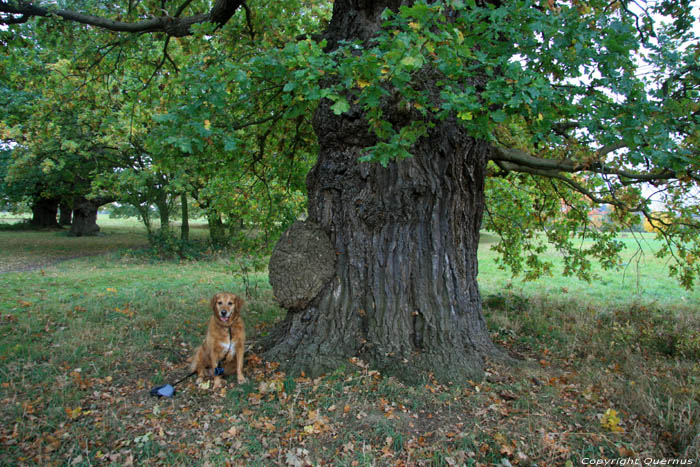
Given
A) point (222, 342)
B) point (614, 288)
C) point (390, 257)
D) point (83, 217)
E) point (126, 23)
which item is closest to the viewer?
point (222, 342)

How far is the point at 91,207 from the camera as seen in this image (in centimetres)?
2602

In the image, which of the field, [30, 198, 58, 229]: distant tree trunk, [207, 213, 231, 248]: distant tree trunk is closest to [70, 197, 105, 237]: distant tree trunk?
[30, 198, 58, 229]: distant tree trunk

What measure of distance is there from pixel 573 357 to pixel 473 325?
160cm

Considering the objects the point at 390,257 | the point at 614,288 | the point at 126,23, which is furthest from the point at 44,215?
the point at 614,288

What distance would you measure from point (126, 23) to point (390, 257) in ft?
16.9

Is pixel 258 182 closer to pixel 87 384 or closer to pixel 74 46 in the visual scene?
pixel 74 46

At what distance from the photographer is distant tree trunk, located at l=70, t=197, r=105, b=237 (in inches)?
1004

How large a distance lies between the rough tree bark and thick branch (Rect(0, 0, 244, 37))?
2.31 meters

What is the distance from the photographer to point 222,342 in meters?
4.71

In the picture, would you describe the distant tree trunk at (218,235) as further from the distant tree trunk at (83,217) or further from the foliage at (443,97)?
the distant tree trunk at (83,217)

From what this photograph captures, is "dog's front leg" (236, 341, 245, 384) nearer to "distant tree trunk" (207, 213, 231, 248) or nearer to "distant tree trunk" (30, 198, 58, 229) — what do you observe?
"distant tree trunk" (207, 213, 231, 248)

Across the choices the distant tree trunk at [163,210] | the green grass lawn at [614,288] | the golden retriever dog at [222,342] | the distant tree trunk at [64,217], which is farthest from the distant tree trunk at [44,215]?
the golden retriever dog at [222,342]

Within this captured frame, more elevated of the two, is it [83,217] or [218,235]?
[83,217]

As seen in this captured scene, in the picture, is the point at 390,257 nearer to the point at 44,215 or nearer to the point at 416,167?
the point at 416,167
